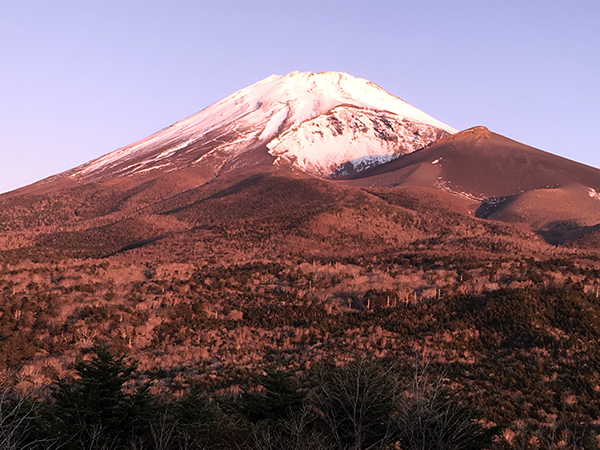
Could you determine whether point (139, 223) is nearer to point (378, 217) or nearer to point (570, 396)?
point (378, 217)

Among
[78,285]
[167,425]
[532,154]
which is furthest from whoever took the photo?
[532,154]

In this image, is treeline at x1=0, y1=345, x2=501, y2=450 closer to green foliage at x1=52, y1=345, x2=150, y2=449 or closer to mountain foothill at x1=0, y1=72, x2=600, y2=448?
green foliage at x1=52, y1=345, x2=150, y2=449

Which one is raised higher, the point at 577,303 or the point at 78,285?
the point at 78,285

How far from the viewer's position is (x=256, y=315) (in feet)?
123

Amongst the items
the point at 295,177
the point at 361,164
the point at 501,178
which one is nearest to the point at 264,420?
the point at 295,177

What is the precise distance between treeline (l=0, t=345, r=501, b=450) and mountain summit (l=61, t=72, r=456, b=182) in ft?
341

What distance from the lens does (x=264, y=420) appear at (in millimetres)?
17391

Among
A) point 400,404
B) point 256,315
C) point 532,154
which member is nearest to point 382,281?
point 256,315

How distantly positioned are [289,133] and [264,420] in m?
121

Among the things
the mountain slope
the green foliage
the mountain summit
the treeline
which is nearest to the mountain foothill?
Answer: the mountain slope

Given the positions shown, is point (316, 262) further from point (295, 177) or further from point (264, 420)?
point (295, 177)

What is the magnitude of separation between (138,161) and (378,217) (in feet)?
243

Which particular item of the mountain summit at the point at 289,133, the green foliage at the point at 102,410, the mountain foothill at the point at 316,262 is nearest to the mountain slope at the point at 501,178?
the mountain foothill at the point at 316,262

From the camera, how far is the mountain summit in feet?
422
